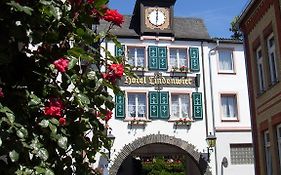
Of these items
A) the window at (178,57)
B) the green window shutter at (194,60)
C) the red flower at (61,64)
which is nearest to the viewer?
the red flower at (61,64)

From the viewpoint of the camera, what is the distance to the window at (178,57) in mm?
25219

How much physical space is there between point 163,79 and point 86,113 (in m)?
21.4

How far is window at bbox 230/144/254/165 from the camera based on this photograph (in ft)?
81.6

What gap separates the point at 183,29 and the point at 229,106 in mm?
4931

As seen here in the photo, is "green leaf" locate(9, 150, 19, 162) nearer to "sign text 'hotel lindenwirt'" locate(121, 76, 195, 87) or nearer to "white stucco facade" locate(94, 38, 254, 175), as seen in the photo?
"white stucco facade" locate(94, 38, 254, 175)

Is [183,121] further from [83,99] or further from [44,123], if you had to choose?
[44,123]

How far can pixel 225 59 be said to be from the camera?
25.7 meters

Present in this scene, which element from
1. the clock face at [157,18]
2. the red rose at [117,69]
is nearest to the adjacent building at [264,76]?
the clock face at [157,18]

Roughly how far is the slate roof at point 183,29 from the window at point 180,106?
3180 mm

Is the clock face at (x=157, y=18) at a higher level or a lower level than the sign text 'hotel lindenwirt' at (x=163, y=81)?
higher

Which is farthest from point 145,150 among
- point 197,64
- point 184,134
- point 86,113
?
point 86,113

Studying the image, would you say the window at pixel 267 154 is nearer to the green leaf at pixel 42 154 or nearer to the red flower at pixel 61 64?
the red flower at pixel 61 64

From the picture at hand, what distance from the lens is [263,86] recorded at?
15625mm

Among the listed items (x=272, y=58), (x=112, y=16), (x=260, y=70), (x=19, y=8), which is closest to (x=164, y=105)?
(x=260, y=70)
